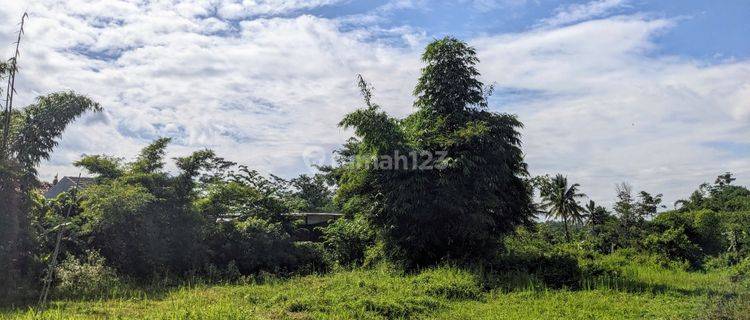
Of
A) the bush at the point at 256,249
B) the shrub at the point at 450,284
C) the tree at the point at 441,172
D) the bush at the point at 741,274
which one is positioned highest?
the tree at the point at 441,172

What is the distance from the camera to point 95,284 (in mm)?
9828

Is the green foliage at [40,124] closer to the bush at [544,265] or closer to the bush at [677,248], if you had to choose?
the bush at [544,265]

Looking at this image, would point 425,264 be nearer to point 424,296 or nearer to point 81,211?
point 424,296

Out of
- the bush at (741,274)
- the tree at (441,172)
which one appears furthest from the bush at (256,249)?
the bush at (741,274)

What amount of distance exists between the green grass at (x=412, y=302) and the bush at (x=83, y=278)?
86cm

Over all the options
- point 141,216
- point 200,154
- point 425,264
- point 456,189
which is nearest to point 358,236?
point 425,264

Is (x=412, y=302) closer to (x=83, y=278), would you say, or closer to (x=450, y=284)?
(x=450, y=284)

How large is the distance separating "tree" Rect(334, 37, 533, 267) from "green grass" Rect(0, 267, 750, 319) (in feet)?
6.07

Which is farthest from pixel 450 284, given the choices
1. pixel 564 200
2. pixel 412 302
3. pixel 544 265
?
pixel 564 200

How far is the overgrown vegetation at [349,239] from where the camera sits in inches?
329

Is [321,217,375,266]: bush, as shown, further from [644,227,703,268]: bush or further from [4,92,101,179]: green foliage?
[644,227,703,268]: bush

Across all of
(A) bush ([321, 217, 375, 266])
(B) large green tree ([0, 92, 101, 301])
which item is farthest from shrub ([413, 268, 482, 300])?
(B) large green tree ([0, 92, 101, 301])

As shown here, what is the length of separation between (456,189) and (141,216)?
716 cm

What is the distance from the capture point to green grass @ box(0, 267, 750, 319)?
287 inches
